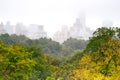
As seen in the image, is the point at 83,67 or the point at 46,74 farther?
the point at 46,74

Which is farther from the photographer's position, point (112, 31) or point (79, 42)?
point (79, 42)

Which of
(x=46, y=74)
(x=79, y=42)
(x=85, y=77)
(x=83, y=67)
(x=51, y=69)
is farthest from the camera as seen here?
(x=79, y=42)

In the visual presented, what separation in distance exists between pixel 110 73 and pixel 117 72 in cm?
114

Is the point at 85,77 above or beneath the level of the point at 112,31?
beneath

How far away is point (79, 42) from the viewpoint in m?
189

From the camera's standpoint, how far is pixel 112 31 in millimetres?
40812

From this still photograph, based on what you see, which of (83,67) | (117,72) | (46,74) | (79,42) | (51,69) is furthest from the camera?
(79,42)

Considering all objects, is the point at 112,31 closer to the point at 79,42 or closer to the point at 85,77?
the point at 85,77

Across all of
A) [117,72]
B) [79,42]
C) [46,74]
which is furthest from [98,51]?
[79,42]

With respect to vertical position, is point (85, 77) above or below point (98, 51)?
below

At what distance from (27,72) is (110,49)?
11.7 m

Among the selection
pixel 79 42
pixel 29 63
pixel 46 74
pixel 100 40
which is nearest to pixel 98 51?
pixel 100 40

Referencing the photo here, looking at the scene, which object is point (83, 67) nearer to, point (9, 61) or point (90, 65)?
point (90, 65)

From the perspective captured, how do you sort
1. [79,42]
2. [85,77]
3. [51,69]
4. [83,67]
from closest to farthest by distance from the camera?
[85,77]
[83,67]
[51,69]
[79,42]
